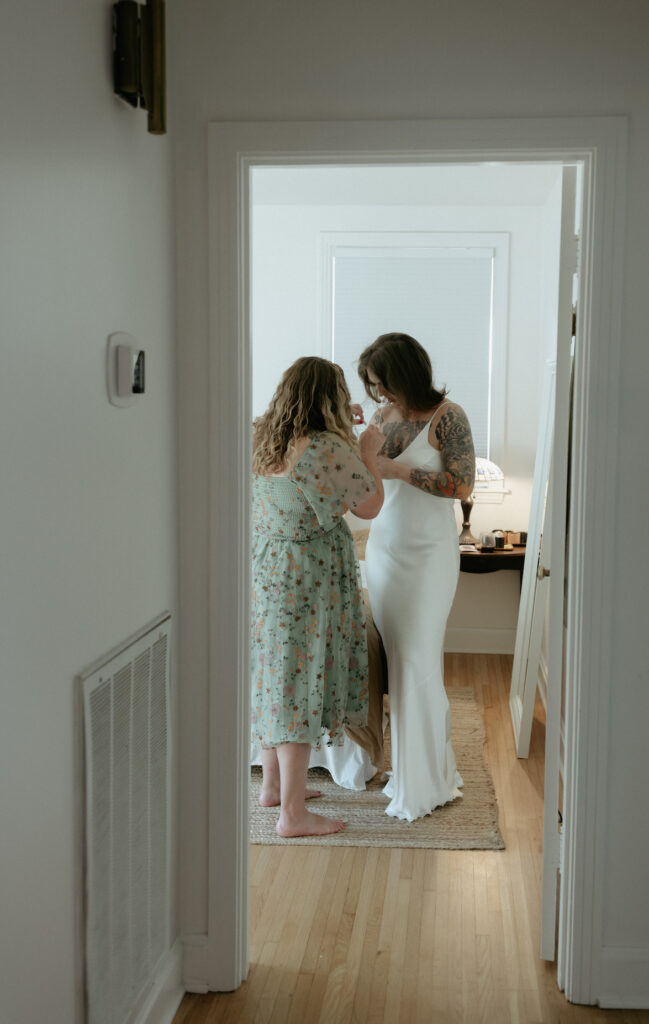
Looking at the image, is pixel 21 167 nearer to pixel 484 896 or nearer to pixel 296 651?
pixel 296 651

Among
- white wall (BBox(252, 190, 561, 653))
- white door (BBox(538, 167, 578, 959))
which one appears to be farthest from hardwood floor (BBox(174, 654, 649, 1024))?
white wall (BBox(252, 190, 561, 653))

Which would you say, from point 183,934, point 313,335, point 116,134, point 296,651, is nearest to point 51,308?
point 116,134

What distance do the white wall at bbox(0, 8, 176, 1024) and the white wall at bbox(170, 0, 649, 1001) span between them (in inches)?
12.1

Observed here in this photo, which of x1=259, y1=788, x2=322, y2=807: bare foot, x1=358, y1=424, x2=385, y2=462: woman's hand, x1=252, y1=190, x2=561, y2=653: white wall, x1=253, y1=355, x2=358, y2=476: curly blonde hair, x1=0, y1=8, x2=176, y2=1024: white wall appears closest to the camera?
x1=0, y1=8, x2=176, y2=1024: white wall

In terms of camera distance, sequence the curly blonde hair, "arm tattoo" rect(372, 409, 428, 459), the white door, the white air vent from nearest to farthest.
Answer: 1. the white air vent
2. the white door
3. the curly blonde hair
4. "arm tattoo" rect(372, 409, 428, 459)

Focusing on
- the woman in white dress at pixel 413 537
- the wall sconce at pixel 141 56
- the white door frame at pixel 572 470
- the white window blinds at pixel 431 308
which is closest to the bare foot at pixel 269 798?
the woman in white dress at pixel 413 537

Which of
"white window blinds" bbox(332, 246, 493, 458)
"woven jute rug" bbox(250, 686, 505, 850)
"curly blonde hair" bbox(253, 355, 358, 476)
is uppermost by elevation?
"white window blinds" bbox(332, 246, 493, 458)

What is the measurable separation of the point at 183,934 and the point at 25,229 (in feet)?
5.76

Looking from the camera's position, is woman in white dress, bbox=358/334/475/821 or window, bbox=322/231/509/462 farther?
window, bbox=322/231/509/462

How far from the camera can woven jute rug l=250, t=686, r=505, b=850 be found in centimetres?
324

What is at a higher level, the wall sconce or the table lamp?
the wall sconce

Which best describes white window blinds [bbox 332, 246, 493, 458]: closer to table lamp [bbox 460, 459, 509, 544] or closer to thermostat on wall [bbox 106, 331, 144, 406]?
table lamp [bbox 460, 459, 509, 544]

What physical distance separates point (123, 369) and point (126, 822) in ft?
2.80

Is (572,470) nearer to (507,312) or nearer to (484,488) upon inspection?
(484,488)
